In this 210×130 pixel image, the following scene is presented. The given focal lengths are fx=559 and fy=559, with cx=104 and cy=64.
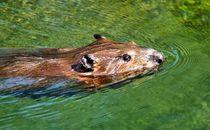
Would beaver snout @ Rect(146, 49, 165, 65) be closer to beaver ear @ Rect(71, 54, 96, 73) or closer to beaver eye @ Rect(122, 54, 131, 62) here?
beaver eye @ Rect(122, 54, 131, 62)

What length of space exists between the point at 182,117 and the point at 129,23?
265 cm

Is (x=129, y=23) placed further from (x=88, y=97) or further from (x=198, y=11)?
(x=88, y=97)

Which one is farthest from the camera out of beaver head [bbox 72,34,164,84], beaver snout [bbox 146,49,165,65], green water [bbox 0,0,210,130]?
beaver snout [bbox 146,49,165,65]

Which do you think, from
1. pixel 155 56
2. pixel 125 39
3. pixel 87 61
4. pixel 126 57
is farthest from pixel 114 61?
pixel 125 39

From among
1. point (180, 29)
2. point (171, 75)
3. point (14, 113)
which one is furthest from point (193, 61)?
point (14, 113)

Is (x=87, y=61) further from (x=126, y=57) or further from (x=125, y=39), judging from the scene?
(x=125, y=39)

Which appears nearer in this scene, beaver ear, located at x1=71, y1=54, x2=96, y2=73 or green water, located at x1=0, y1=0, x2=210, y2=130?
green water, located at x1=0, y1=0, x2=210, y2=130

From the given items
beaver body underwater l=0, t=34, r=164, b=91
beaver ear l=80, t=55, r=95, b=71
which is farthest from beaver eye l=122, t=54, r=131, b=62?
beaver ear l=80, t=55, r=95, b=71

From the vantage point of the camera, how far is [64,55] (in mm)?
6102

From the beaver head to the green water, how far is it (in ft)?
0.47

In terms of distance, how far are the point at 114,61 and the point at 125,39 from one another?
4.28 ft

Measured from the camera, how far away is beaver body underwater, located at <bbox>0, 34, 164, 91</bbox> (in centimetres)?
582

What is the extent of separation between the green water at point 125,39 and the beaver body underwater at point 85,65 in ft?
0.50

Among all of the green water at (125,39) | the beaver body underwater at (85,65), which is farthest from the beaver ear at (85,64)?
the green water at (125,39)
